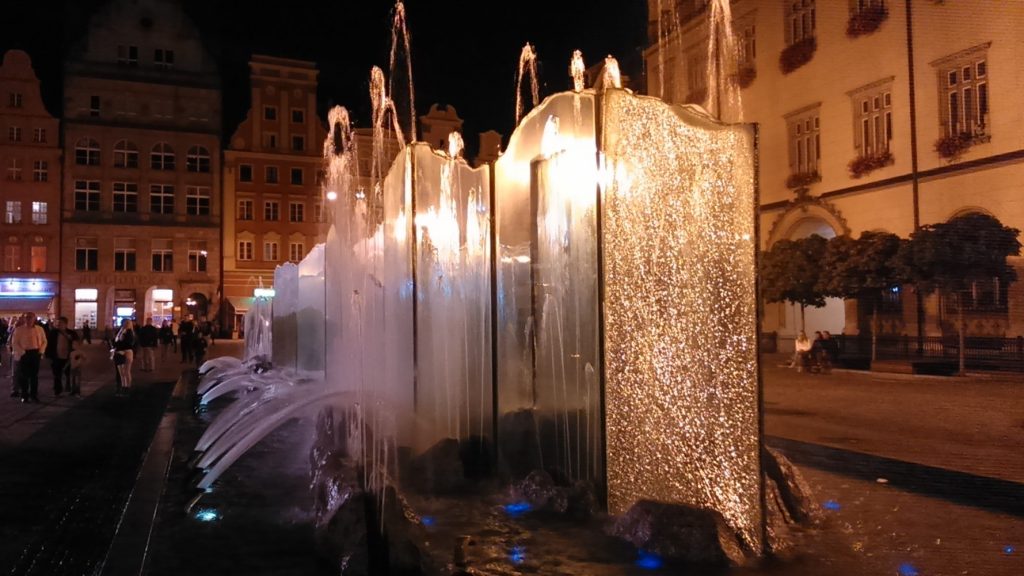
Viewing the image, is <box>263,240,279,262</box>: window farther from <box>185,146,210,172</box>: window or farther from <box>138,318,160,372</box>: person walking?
<box>138,318,160,372</box>: person walking

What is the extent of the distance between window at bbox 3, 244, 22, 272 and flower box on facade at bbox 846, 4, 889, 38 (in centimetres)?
4668

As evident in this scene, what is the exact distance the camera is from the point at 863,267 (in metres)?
21.6

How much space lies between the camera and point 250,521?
19.0 feet

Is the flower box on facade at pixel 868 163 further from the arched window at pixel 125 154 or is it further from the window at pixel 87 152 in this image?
the window at pixel 87 152

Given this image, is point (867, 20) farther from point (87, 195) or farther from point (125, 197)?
point (87, 195)

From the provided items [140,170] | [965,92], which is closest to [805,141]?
[965,92]

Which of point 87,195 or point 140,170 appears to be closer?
point 87,195

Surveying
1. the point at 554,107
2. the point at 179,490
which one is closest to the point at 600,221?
the point at 554,107

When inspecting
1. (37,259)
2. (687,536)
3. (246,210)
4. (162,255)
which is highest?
(246,210)

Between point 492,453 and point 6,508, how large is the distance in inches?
161

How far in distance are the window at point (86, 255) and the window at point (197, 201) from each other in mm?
6074

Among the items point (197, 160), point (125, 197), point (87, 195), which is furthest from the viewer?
point (197, 160)

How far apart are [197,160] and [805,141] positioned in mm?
39587

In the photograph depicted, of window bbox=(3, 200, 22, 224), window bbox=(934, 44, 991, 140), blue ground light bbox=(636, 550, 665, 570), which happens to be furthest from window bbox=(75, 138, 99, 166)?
blue ground light bbox=(636, 550, 665, 570)
